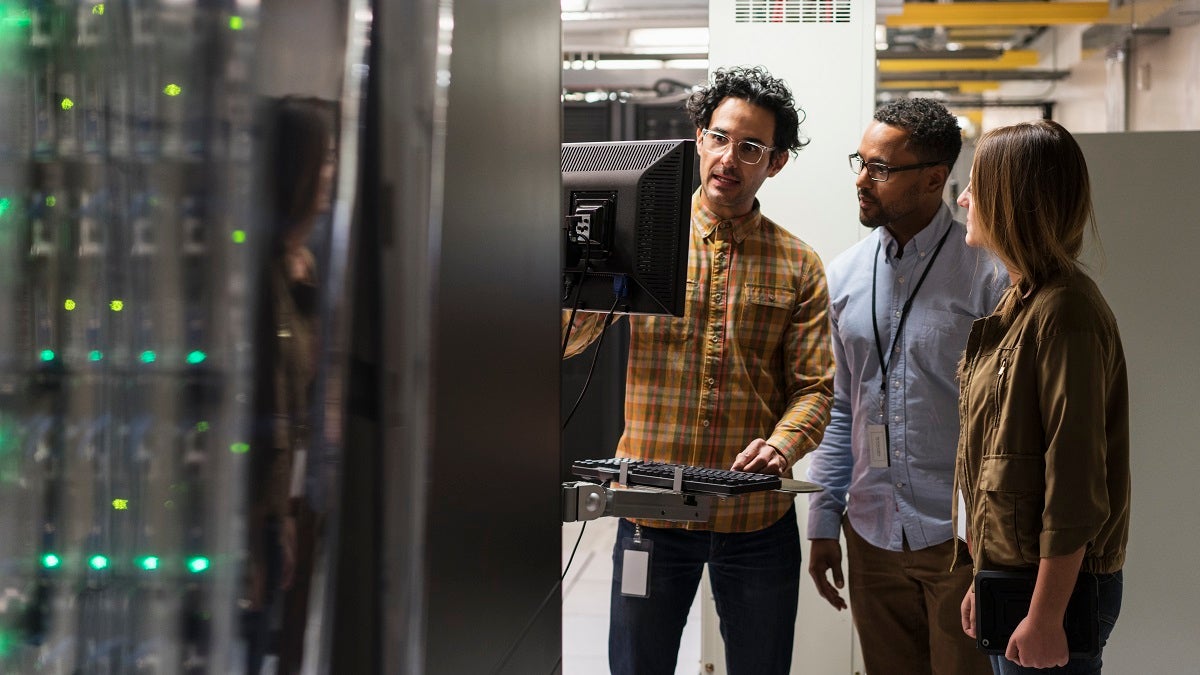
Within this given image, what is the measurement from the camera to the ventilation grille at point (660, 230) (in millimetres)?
1667

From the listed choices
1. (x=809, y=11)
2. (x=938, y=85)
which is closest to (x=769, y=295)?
(x=809, y=11)

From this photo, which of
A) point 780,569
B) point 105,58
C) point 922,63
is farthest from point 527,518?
point 922,63

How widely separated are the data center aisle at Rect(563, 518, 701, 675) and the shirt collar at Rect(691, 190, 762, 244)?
1974 millimetres

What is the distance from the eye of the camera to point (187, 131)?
0.53 meters

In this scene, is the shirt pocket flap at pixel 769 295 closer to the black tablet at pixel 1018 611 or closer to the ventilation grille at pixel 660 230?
the ventilation grille at pixel 660 230

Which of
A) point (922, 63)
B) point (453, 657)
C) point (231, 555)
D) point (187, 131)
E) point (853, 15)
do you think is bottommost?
point (453, 657)

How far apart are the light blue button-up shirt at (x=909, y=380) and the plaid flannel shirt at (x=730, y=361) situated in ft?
0.59

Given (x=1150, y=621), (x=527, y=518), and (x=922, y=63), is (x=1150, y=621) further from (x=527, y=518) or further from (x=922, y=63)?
(x=922, y=63)

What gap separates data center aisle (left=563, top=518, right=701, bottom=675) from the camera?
12.0 feet

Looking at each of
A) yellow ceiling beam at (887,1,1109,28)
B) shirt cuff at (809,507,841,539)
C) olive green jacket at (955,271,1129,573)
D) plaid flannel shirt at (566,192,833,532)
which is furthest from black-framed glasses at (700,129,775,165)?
yellow ceiling beam at (887,1,1109,28)

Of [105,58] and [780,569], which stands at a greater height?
[105,58]

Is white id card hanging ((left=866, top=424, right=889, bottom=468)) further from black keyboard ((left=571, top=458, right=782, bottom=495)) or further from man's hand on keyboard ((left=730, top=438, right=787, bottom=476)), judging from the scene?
black keyboard ((left=571, top=458, right=782, bottom=495))

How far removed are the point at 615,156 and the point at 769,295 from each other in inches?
16.9

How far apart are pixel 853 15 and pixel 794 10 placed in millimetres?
166
